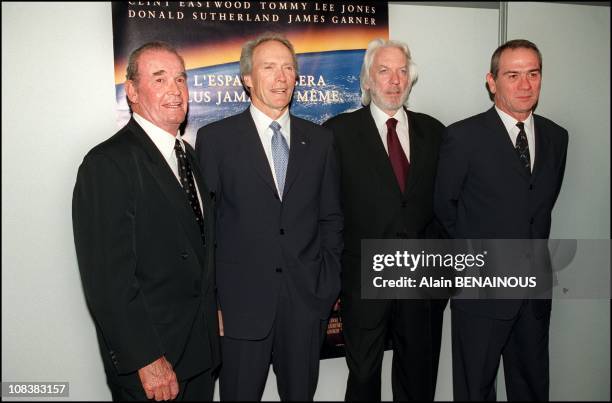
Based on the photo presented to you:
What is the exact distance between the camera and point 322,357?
10.8 feet

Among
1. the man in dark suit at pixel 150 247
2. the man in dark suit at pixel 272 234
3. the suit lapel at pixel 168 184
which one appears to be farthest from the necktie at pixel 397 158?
the suit lapel at pixel 168 184

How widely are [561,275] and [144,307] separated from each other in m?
3.05

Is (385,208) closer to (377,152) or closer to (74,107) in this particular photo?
(377,152)

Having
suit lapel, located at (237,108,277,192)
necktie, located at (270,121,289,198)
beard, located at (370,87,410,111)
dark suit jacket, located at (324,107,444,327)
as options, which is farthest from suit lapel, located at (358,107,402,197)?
suit lapel, located at (237,108,277,192)

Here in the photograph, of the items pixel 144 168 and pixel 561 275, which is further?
pixel 561 275

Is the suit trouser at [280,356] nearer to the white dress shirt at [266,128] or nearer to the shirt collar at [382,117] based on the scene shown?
the white dress shirt at [266,128]

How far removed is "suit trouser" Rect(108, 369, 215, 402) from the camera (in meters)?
2.03

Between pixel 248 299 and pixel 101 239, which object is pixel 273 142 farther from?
pixel 101 239

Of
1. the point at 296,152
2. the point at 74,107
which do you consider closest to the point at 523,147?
the point at 296,152

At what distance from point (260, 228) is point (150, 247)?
602mm

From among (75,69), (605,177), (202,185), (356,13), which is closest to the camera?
(202,185)

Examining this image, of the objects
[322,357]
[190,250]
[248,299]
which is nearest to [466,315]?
[322,357]

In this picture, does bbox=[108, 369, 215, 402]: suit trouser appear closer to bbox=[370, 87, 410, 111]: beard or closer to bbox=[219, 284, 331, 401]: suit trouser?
bbox=[219, 284, 331, 401]: suit trouser

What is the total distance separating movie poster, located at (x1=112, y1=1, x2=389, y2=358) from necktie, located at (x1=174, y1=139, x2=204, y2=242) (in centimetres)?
78
